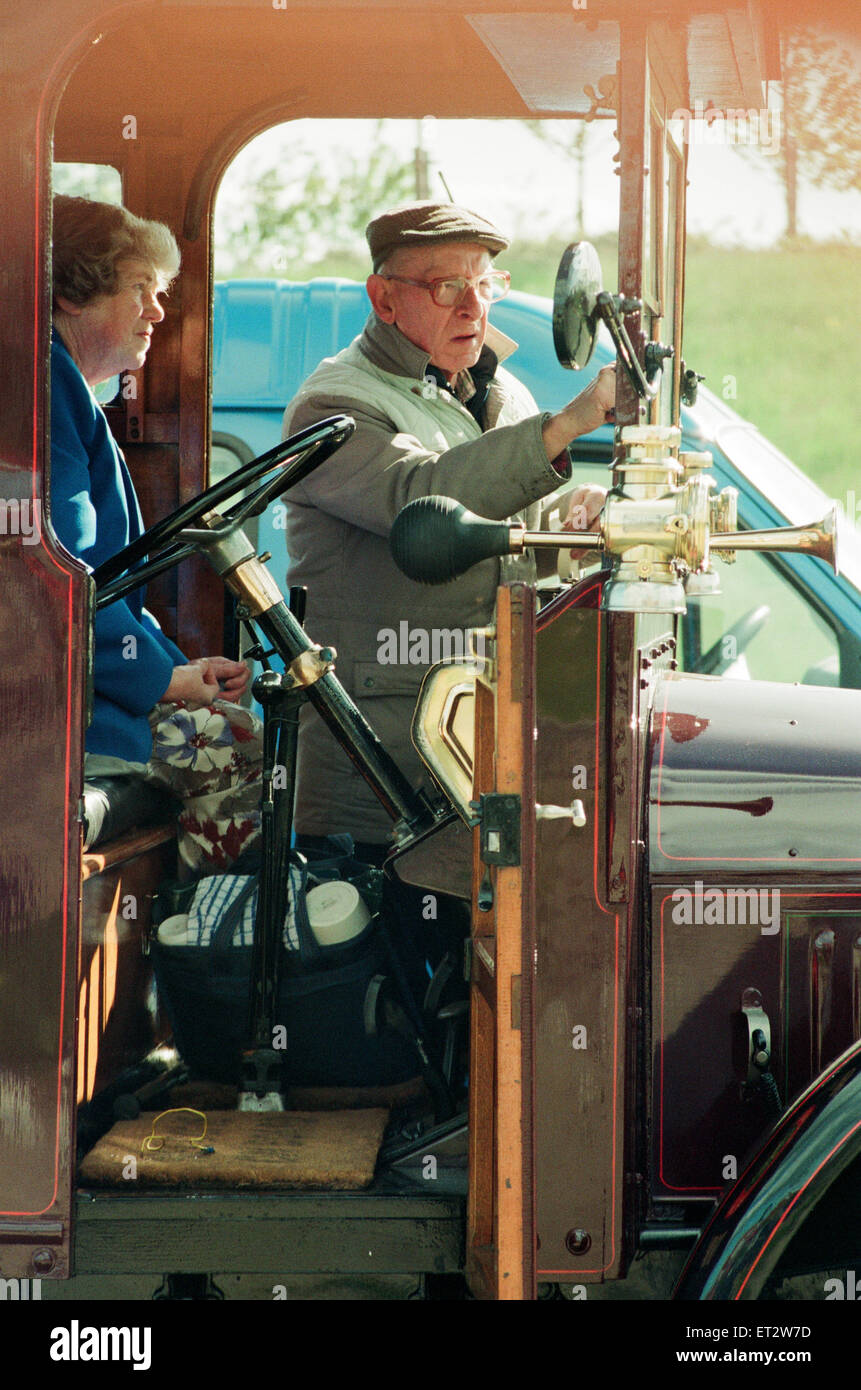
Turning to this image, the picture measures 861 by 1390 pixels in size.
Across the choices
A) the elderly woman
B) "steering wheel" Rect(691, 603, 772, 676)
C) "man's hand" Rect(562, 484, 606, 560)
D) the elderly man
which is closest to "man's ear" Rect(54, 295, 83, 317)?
the elderly woman

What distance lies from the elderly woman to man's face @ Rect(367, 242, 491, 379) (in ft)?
1.34

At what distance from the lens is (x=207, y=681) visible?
9.24 ft

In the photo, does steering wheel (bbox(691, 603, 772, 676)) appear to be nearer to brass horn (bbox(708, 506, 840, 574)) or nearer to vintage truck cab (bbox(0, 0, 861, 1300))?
vintage truck cab (bbox(0, 0, 861, 1300))

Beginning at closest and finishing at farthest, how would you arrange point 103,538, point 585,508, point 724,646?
point 103,538 → point 585,508 → point 724,646

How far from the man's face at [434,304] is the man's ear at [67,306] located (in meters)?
0.55

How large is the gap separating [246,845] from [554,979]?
32.2 inches

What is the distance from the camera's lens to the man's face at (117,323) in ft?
8.77

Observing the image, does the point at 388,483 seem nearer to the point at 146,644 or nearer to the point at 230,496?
the point at 230,496

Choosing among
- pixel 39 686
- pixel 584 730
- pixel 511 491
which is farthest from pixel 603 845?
pixel 39 686

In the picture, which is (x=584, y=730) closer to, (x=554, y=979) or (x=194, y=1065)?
(x=554, y=979)
